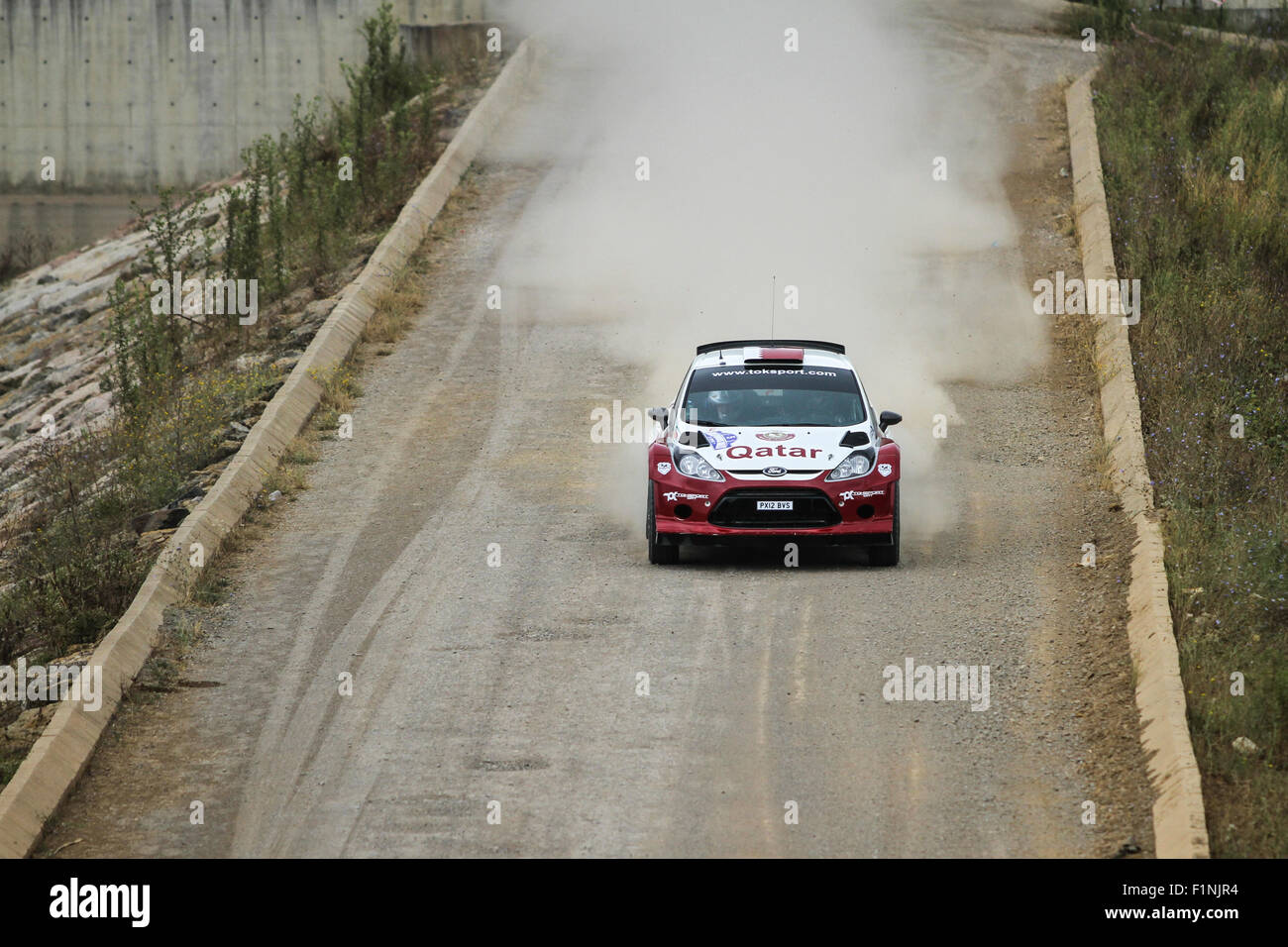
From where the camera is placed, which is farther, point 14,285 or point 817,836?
point 14,285

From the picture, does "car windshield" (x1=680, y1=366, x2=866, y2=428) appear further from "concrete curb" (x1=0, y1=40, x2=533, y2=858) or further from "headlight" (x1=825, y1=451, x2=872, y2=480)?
"concrete curb" (x1=0, y1=40, x2=533, y2=858)

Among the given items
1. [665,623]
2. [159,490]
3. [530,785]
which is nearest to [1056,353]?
[665,623]

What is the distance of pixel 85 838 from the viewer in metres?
9.69

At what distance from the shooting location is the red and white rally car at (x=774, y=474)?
13.5 meters

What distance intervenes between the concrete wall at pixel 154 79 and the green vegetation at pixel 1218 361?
1953 centimetres

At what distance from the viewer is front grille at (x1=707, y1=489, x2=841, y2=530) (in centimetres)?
1348

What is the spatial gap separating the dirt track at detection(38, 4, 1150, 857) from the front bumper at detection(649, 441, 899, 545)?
15.1 inches

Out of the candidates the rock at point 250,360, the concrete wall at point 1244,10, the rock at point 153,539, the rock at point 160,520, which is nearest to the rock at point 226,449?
the rock at point 160,520

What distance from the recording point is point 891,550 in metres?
13.8

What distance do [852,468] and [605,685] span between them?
3379mm

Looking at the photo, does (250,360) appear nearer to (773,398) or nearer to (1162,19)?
(773,398)

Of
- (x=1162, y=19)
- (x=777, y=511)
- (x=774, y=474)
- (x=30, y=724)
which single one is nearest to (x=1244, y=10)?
(x=1162, y=19)

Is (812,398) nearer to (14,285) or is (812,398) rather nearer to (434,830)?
(434,830)

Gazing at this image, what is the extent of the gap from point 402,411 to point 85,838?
31.8ft
